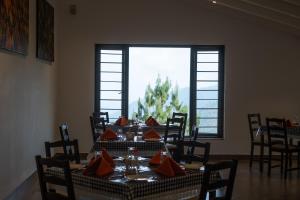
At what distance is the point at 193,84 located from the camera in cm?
904

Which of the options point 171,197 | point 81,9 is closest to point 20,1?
point 81,9

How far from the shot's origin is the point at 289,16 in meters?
7.70

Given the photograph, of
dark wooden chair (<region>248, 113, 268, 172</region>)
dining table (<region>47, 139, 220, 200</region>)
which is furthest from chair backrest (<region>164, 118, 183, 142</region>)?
dining table (<region>47, 139, 220, 200</region>)

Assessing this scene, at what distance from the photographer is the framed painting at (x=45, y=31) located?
699cm

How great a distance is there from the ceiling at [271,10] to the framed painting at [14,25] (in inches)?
137

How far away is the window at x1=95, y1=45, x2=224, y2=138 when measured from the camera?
8.98m

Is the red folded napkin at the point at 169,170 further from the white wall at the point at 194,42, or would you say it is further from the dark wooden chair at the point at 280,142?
the white wall at the point at 194,42

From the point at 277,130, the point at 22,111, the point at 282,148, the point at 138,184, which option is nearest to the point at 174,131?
the point at 277,130

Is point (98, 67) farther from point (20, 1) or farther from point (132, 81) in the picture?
point (20, 1)

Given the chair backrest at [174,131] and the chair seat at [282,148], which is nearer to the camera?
the chair backrest at [174,131]

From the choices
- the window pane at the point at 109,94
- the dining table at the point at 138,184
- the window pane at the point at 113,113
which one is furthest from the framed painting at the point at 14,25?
the window pane at the point at 113,113

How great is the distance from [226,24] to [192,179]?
20.2 ft

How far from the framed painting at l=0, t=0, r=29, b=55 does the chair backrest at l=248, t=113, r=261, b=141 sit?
14.2 ft

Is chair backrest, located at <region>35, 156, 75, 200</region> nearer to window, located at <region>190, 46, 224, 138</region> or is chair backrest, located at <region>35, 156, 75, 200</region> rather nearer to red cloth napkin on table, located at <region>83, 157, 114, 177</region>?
red cloth napkin on table, located at <region>83, 157, 114, 177</region>
